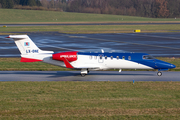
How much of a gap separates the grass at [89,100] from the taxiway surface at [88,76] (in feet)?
8.63

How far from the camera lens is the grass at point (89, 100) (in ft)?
50.7

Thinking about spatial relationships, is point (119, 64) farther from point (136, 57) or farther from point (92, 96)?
point (92, 96)

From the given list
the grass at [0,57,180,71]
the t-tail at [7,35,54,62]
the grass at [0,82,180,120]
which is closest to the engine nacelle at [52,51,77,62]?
the t-tail at [7,35,54,62]

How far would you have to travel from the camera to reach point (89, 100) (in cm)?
1852

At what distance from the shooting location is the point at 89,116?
1516 cm

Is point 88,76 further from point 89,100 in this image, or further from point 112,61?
point 89,100

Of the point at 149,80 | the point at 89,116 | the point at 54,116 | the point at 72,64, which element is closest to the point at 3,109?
the point at 54,116

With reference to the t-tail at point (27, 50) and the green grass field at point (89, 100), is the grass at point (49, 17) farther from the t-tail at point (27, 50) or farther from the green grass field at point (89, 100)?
the green grass field at point (89, 100)

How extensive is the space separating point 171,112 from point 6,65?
80.5ft

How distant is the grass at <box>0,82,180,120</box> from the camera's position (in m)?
15.5

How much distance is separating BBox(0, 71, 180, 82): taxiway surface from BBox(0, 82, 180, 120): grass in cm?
263

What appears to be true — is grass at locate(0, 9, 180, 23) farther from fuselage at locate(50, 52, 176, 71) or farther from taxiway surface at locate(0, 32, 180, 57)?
fuselage at locate(50, 52, 176, 71)

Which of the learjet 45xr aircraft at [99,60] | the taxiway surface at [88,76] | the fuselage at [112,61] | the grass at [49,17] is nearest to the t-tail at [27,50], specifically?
the learjet 45xr aircraft at [99,60]

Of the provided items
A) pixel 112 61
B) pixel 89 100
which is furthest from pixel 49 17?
pixel 89 100
